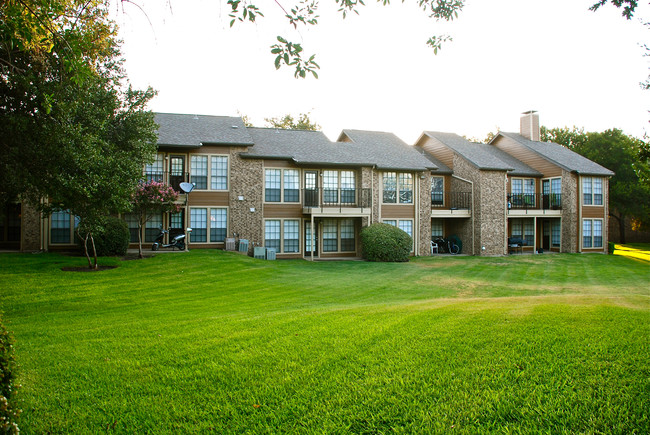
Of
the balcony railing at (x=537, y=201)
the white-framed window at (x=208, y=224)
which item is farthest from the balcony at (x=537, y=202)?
the white-framed window at (x=208, y=224)

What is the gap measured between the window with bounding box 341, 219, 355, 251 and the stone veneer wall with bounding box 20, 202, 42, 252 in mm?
14545

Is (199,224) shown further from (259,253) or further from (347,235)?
(347,235)

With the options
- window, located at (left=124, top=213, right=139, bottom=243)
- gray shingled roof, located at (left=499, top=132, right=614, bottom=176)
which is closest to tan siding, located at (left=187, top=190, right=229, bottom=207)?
window, located at (left=124, top=213, right=139, bottom=243)

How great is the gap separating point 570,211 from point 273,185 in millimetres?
19254

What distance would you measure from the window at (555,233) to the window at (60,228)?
1128 inches

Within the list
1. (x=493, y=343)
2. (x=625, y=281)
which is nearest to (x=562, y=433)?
(x=493, y=343)

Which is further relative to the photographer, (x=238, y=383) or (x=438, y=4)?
(x=438, y=4)

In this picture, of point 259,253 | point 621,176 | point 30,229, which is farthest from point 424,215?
point 621,176

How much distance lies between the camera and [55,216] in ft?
63.1

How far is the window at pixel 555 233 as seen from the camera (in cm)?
2809

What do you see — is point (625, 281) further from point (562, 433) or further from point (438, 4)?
point (562, 433)

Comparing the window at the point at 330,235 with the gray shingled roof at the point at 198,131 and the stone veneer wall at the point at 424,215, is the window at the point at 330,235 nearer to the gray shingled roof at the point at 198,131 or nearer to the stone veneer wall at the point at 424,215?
the stone veneer wall at the point at 424,215

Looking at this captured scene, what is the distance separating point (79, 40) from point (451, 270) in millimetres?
15246

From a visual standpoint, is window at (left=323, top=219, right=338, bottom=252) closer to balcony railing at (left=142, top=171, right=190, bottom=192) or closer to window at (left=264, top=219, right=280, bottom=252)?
window at (left=264, top=219, right=280, bottom=252)
